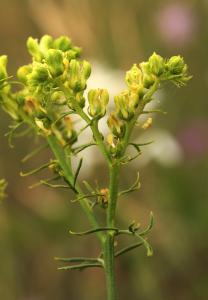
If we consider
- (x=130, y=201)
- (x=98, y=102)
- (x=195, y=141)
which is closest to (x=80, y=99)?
(x=98, y=102)

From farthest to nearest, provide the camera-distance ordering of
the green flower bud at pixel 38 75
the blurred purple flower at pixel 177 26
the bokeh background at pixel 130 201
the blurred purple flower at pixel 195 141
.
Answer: the blurred purple flower at pixel 177 26, the blurred purple flower at pixel 195 141, the bokeh background at pixel 130 201, the green flower bud at pixel 38 75

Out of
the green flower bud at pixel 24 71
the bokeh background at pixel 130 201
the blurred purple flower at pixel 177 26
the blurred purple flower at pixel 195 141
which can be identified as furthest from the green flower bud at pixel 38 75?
the blurred purple flower at pixel 177 26

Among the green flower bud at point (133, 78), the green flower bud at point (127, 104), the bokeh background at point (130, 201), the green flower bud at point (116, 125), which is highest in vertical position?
the green flower bud at point (133, 78)

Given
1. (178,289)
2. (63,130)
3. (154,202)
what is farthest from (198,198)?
Result: (63,130)

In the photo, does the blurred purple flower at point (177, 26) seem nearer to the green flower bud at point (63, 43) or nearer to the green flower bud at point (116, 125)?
the green flower bud at point (63, 43)

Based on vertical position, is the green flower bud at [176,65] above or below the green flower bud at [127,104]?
above

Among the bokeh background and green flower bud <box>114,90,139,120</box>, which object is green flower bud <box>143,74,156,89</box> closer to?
green flower bud <box>114,90,139,120</box>
